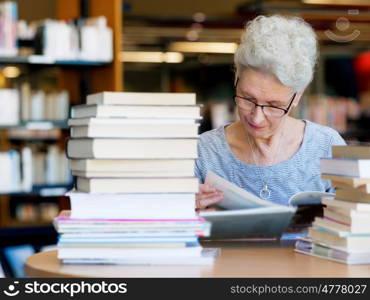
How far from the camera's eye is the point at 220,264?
161 centimetres

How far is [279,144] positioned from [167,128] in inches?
45.0

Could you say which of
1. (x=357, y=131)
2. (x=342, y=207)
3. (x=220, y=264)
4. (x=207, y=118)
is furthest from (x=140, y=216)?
(x=357, y=131)

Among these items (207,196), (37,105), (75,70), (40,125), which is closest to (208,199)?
(207,196)

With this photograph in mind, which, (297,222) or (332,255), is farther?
(297,222)

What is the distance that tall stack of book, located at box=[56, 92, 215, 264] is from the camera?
154 cm

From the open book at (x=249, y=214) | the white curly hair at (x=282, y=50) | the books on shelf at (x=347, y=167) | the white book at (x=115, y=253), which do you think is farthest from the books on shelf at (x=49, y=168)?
the white book at (x=115, y=253)

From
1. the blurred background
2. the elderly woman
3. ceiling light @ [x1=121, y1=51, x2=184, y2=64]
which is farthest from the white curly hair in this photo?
ceiling light @ [x1=121, y1=51, x2=184, y2=64]

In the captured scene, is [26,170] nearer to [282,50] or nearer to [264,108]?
[264,108]

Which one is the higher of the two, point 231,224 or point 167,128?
point 167,128

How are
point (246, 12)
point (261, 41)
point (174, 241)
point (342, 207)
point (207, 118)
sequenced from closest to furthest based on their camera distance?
point (174, 241) < point (342, 207) < point (261, 41) < point (207, 118) < point (246, 12)

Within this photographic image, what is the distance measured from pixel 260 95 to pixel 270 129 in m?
0.17

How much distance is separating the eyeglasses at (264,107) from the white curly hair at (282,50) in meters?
0.09

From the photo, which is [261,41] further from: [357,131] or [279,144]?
[357,131]

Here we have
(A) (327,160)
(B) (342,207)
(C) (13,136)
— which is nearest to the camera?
(B) (342,207)
